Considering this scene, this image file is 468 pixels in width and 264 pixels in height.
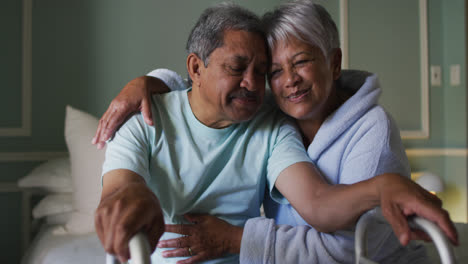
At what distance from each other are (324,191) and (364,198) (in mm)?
154

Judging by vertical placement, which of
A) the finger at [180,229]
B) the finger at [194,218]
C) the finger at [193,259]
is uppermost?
the finger at [194,218]

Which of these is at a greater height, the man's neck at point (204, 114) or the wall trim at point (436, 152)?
the man's neck at point (204, 114)

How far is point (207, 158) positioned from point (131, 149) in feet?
0.74

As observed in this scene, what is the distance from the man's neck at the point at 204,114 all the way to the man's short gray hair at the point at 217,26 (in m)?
0.12

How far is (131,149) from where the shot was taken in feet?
3.41

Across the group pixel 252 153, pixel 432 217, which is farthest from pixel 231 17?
pixel 432 217

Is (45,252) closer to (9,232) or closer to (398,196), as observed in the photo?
(9,232)

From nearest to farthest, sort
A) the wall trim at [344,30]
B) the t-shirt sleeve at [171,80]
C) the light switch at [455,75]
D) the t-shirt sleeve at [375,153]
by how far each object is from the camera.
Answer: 1. the t-shirt sleeve at [375,153]
2. the t-shirt sleeve at [171,80]
3. the wall trim at [344,30]
4. the light switch at [455,75]

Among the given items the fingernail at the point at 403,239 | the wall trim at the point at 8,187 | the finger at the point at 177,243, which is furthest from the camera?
the wall trim at the point at 8,187

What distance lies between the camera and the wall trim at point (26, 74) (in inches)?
87.2

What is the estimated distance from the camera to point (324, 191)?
37.3 inches

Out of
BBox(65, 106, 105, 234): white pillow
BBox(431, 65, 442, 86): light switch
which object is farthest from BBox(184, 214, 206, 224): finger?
BBox(431, 65, 442, 86): light switch

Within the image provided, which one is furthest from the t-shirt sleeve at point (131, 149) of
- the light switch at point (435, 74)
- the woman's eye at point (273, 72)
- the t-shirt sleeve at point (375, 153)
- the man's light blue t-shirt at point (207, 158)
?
the light switch at point (435, 74)

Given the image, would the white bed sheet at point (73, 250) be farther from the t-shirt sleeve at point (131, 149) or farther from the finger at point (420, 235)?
the finger at point (420, 235)
